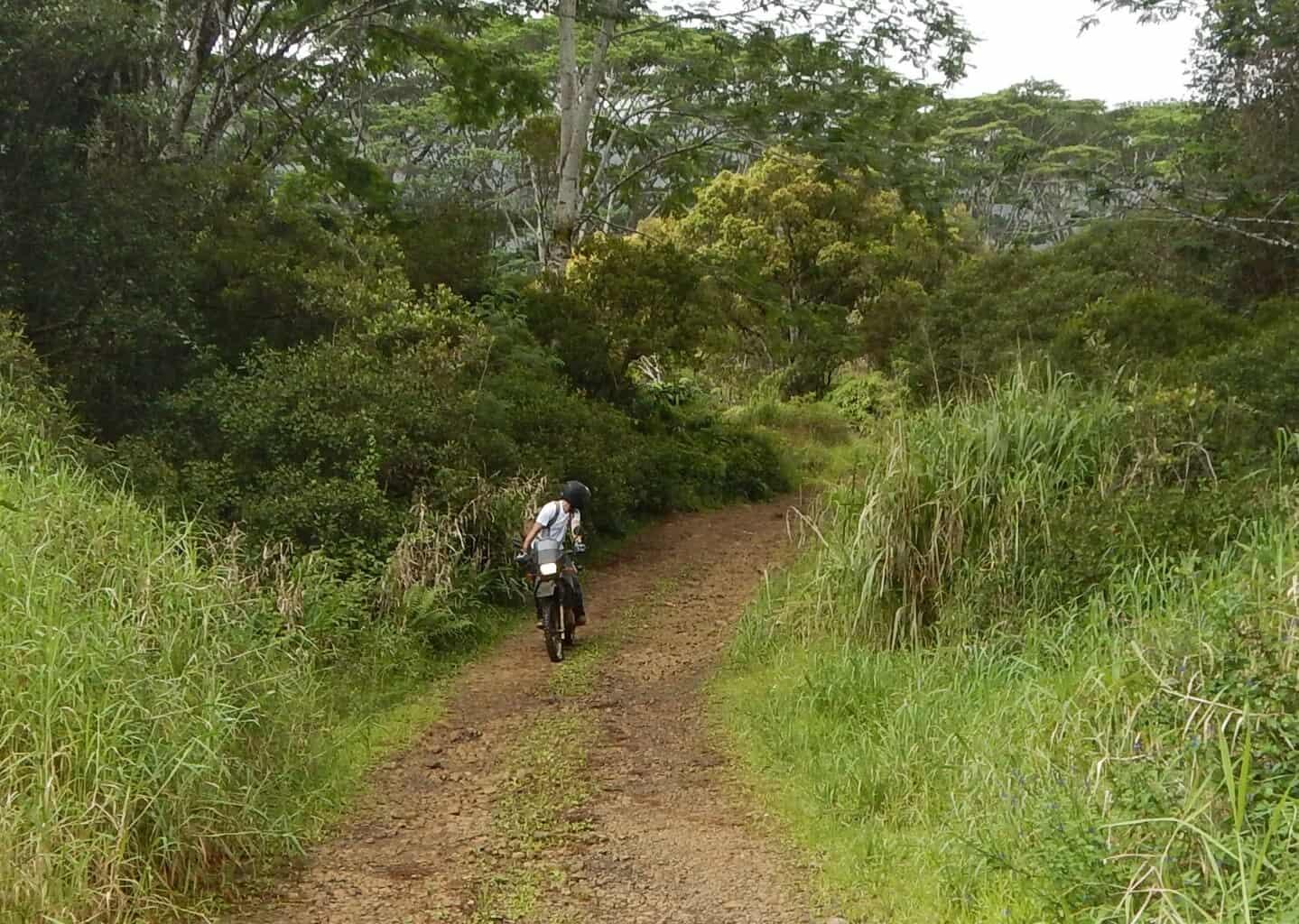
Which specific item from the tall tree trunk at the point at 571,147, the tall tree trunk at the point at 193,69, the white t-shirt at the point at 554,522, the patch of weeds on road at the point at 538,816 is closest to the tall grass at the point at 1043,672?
the patch of weeds on road at the point at 538,816

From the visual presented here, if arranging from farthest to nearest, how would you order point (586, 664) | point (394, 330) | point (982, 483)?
point (394, 330) < point (586, 664) < point (982, 483)

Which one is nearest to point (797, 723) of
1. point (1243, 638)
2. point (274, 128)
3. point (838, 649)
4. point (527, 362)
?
point (838, 649)

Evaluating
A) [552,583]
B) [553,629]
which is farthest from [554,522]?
[553,629]

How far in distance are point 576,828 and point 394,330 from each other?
7127mm

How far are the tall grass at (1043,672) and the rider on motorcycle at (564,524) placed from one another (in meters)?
1.58

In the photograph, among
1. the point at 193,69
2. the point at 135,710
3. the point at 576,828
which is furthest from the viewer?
the point at 193,69

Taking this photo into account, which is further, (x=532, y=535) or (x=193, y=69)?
(x=193, y=69)

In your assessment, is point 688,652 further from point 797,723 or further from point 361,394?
point 361,394

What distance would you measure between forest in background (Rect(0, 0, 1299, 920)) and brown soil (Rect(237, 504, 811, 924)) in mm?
451

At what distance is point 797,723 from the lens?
648 centimetres

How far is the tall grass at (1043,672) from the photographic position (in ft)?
11.8

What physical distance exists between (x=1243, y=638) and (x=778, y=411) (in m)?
18.2

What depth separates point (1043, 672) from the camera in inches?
224

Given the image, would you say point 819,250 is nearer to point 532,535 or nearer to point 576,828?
point 532,535
